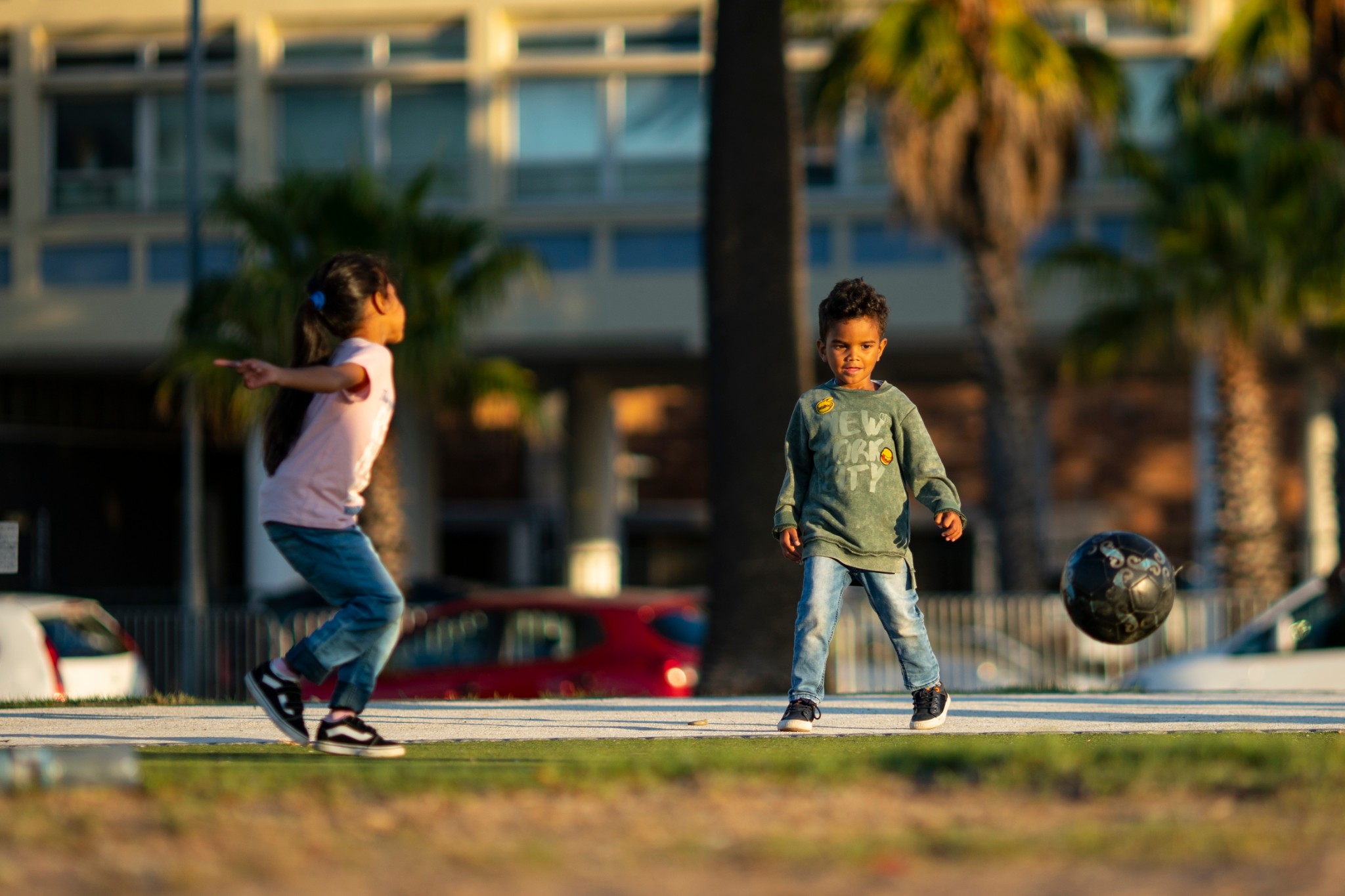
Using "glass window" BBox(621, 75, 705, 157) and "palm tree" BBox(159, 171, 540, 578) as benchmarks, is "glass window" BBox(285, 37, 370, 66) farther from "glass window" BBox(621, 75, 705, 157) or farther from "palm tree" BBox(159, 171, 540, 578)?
"palm tree" BBox(159, 171, 540, 578)

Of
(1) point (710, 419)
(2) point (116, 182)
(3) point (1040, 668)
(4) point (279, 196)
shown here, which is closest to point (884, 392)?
(1) point (710, 419)

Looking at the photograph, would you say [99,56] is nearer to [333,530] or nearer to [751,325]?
[751,325]

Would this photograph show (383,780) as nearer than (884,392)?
Yes

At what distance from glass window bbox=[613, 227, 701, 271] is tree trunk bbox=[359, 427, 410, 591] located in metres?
6.56

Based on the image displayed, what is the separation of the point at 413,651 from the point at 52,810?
31.3 feet

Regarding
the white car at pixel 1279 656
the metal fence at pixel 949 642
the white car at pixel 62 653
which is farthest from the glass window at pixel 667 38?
the white car at pixel 1279 656

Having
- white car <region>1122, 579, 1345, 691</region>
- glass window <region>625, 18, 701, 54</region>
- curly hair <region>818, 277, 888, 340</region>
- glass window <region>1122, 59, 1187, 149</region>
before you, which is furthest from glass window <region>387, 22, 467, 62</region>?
curly hair <region>818, 277, 888, 340</region>

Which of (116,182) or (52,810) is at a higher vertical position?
(116,182)

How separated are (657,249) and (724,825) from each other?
2189 centimetres

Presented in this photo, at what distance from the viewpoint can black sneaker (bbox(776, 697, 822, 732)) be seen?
6363mm

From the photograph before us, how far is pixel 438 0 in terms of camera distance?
25.7m

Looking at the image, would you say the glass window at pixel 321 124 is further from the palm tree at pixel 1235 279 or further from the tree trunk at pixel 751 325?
the tree trunk at pixel 751 325

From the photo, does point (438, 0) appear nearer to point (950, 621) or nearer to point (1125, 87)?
point (1125, 87)

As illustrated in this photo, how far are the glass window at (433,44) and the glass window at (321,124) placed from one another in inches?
35.7
